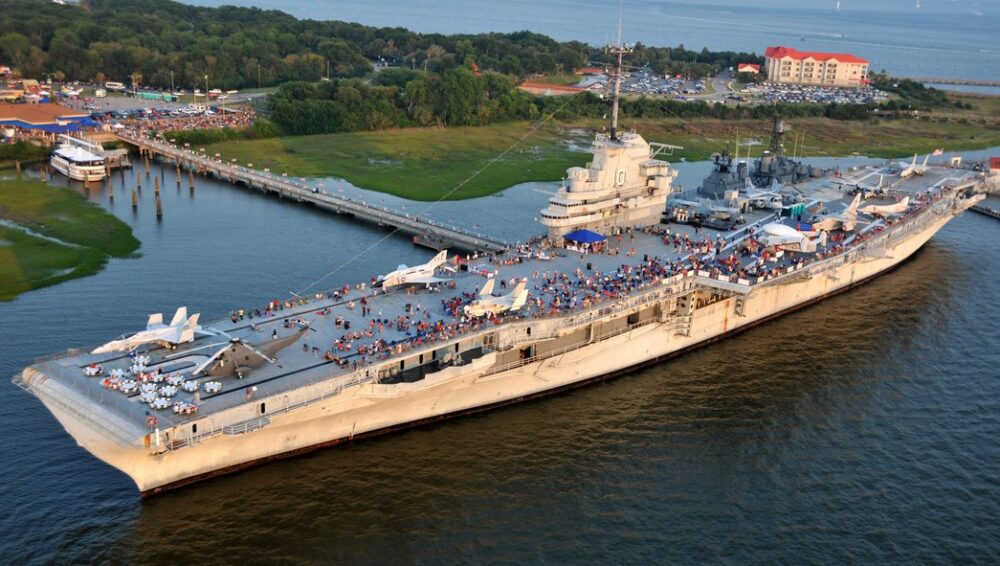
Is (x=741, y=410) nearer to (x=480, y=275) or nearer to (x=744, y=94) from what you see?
(x=480, y=275)

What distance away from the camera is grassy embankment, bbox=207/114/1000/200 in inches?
4208

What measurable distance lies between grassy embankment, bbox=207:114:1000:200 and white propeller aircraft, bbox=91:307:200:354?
5353 cm

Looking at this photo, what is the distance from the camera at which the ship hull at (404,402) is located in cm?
3762

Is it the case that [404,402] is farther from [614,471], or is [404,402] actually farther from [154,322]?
[154,322]

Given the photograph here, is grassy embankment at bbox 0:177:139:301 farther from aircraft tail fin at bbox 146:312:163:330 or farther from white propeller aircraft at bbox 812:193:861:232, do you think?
white propeller aircraft at bbox 812:193:861:232

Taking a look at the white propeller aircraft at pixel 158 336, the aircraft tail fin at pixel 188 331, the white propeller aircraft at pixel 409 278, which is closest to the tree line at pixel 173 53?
the white propeller aircraft at pixel 409 278

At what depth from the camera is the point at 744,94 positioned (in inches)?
7156

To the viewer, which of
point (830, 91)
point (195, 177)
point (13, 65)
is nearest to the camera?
point (195, 177)

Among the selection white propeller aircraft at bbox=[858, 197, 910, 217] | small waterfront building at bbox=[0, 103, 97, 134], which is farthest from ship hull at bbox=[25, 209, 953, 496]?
small waterfront building at bbox=[0, 103, 97, 134]

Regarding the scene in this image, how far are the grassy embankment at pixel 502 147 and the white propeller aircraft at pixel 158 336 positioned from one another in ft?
176

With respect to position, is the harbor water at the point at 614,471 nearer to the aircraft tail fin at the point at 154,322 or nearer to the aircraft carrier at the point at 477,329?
the aircraft carrier at the point at 477,329

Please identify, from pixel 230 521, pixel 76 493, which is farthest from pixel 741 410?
pixel 76 493

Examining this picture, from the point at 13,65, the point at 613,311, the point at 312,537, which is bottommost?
the point at 312,537

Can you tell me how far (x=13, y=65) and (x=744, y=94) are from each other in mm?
139026
